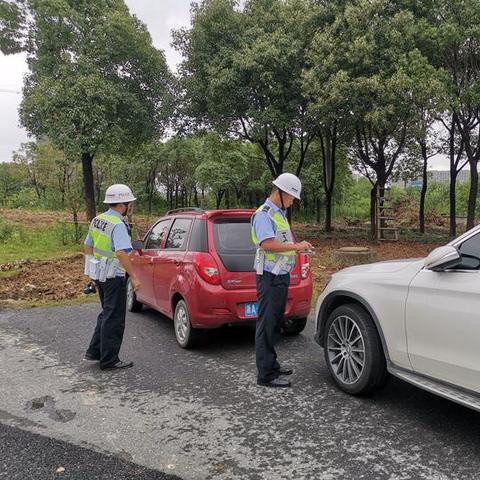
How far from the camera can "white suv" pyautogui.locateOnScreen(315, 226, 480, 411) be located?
10.6 ft

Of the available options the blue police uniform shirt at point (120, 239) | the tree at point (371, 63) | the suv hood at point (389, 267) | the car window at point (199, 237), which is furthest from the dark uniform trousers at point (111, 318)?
the tree at point (371, 63)

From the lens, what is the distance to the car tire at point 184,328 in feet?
18.3

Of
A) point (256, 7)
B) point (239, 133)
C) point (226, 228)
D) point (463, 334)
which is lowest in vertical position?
point (463, 334)

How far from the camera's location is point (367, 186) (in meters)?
45.2

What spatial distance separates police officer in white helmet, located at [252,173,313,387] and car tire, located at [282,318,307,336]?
1637 mm

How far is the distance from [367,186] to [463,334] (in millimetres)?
43401

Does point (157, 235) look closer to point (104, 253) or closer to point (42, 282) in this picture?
point (104, 253)

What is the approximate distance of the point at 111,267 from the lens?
4.98m

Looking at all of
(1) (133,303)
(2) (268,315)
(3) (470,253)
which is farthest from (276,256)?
(1) (133,303)

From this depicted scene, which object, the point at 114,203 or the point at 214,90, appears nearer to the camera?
the point at 114,203

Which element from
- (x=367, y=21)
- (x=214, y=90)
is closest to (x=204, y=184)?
(x=214, y=90)

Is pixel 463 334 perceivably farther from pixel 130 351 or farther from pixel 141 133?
pixel 141 133

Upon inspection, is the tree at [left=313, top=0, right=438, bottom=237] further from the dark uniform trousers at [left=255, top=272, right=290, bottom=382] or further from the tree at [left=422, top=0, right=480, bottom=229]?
the dark uniform trousers at [left=255, top=272, right=290, bottom=382]

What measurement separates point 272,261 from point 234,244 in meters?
1.28
